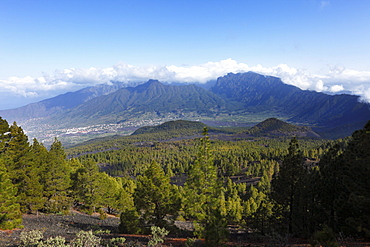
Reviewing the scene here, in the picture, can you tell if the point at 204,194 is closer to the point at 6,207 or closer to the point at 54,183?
the point at 6,207

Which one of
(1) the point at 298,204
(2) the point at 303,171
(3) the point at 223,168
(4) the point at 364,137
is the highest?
(4) the point at 364,137

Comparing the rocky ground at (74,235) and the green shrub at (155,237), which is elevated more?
the green shrub at (155,237)

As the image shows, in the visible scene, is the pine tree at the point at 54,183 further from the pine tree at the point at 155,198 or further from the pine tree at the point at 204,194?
the pine tree at the point at 204,194

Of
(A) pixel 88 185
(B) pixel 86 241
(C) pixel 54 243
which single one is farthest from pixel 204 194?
(A) pixel 88 185

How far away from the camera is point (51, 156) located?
125 ft

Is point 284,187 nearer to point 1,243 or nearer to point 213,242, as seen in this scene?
point 213,242

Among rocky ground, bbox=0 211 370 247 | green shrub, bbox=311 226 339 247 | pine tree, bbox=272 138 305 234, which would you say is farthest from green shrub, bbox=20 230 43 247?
pine tree, bbox=272 138 305 234

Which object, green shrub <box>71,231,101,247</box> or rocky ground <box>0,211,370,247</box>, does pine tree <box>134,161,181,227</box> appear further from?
green shrub <box>71,231,101,247</box>

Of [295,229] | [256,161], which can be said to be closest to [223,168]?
[256,161]

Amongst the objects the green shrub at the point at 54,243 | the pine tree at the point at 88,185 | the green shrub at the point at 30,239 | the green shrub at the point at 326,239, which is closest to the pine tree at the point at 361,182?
the green shrub at the point at 326,239

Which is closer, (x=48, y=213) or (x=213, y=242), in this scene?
(x=213, y=242)

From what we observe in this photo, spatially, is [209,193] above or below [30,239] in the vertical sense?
below

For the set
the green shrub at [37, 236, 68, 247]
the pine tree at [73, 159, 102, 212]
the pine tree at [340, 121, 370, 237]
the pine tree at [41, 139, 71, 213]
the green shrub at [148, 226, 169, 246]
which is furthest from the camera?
the pine tree at [73, 159, 102, 212]

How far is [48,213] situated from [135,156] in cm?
14607
